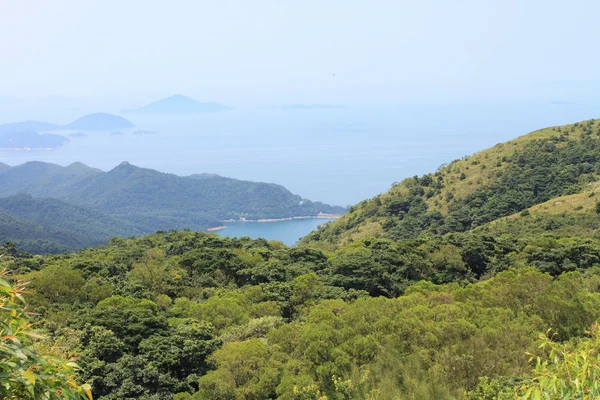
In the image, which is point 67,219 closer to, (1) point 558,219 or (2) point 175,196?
(2) point 175,196

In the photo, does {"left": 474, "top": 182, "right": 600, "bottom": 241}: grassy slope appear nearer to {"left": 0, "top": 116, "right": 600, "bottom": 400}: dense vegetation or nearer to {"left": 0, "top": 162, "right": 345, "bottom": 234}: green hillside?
{"left": 0, "top": 116, "right": 600, "bottom": 400}: dense vegetation

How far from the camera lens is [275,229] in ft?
468

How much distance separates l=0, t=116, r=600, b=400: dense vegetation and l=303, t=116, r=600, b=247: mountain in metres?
11.5

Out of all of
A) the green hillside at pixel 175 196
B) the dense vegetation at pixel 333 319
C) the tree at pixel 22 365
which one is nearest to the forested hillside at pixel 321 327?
the dense vegetation at pixel 333 319

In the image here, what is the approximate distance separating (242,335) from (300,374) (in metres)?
5.02

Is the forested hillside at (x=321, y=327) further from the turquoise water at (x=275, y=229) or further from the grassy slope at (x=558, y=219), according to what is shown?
the turquoise water at (x=275, y=229)

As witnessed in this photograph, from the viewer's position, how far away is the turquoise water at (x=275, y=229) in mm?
131000

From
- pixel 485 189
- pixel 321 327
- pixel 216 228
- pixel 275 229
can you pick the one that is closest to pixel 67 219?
pixel 216 228

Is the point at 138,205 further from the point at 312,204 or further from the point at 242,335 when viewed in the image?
the point at 242,335

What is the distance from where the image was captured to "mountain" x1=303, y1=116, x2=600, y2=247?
5241cm

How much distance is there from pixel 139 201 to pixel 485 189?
13508 cm

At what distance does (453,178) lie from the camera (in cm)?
6125

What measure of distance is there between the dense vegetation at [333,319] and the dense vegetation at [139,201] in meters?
93.6

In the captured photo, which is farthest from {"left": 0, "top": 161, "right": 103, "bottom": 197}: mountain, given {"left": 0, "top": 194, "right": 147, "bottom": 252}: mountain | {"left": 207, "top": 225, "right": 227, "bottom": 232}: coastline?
{"left": 207, "top": 225, "right": 227, "bottom": 232}: coastline
